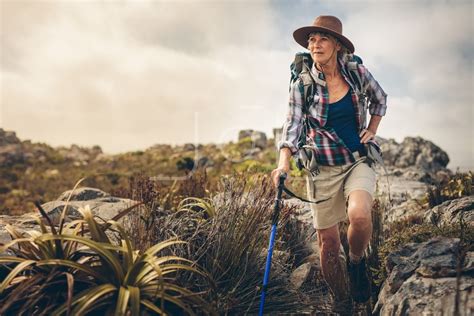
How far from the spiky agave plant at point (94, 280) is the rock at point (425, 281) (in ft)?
4.34

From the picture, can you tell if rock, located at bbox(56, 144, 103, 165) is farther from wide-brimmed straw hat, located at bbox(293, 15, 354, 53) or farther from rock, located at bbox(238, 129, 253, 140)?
wide-brimmed straw hat, located at bbox(293, 15, 354, 53)

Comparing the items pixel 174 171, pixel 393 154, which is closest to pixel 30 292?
pixel 393 154

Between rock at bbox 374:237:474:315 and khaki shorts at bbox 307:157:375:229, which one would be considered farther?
khaki shorts at bbox 307:157:375:229

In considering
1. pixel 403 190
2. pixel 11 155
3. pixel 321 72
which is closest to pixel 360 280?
pixel 321 72

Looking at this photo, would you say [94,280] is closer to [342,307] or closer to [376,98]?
[342,307]

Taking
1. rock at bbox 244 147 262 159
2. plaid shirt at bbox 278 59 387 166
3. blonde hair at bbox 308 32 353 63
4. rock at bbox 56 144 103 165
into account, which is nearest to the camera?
plaid shirt at bbox 278 59 387 166

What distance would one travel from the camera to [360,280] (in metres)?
3.71

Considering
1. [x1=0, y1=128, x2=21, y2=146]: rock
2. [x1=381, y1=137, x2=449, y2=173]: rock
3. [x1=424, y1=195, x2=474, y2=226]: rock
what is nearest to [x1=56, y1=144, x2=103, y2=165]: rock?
[x1=0, y1=128, x2=21, y2=146]: rock

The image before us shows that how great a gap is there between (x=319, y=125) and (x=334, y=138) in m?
0.18

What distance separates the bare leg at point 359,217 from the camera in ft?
11.2

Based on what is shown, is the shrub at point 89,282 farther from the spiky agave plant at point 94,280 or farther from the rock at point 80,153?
the rock at point 80,153

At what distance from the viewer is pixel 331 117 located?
3.73m

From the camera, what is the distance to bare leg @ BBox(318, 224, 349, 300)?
3572 millimetres

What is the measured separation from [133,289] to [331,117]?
2.18 metres
